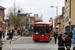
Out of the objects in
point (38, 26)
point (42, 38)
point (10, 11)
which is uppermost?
point (10, 11)

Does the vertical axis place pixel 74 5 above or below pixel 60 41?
above

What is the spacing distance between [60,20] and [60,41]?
76.1 m

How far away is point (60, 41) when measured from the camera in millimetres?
11734

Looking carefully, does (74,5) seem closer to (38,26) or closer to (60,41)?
(38,26)

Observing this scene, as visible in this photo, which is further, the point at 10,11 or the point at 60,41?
the point at 10,11

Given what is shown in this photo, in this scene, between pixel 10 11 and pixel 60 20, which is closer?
pixel 10 11

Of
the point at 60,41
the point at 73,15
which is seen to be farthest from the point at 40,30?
the point at 73,15

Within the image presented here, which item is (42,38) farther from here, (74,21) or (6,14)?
(6,14)

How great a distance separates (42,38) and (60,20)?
6340cm

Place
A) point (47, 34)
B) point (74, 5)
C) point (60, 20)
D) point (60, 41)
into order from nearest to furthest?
point (60, 41) < point (47, 34) < point (74, 5) < point (60, 20)

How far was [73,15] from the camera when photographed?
44.7 meters

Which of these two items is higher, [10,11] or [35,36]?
[10,11]

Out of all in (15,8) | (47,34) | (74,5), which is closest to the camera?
(47,34)

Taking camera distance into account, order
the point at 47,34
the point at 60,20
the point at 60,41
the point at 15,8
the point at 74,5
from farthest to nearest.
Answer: the point at 60,20, the point at 15,8, the point at 74,5, the point at 47,34, the point at 60,41
